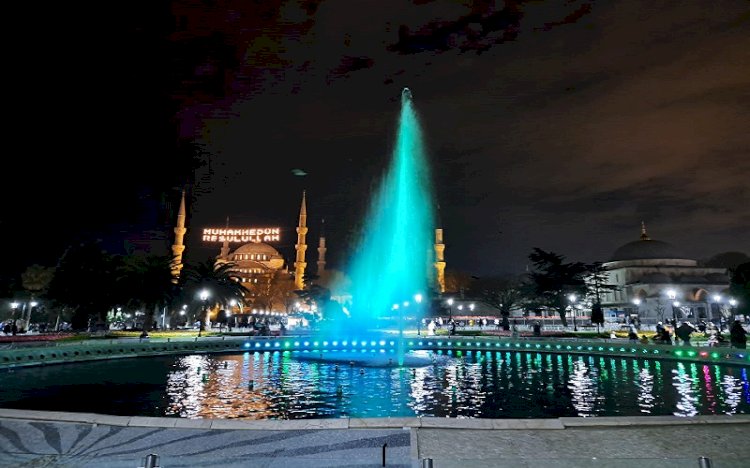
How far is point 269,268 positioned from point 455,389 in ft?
275

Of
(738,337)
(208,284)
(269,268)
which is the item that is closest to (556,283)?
(738,337)

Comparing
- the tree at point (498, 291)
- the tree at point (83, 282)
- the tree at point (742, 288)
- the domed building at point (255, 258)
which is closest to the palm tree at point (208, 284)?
the tree at point (83, 282)

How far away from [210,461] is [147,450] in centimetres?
127

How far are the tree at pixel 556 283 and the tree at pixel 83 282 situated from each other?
3900 centimetres

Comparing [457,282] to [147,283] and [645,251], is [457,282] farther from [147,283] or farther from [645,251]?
[147,283]

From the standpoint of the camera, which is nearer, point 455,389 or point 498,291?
point 455,389

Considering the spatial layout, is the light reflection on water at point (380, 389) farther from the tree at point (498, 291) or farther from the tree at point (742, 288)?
the tree at point (498, 291)

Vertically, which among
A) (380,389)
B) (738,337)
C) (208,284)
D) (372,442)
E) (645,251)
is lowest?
(380,389)

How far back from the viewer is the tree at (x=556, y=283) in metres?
47.3

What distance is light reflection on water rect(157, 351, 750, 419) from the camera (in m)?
Answer: 12.3

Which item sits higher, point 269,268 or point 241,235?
point 241,235

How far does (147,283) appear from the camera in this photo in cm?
3816

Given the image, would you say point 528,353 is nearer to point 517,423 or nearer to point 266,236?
point 517,423

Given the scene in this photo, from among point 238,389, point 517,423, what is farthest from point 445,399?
point 238,389
